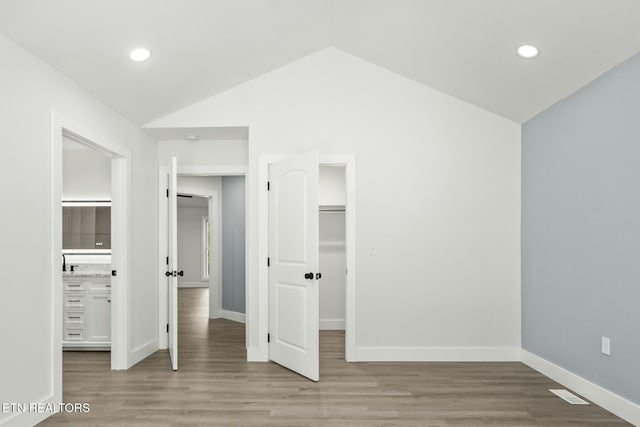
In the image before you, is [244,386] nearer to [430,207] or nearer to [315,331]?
[315,331]

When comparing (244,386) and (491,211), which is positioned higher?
(491,211)

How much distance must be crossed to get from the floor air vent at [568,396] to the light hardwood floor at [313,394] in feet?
0.23

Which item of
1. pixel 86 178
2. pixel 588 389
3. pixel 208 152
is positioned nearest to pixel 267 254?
pixel 208 152

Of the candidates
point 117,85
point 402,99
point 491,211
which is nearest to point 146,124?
point 117,85

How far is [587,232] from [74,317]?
5091 millimetres

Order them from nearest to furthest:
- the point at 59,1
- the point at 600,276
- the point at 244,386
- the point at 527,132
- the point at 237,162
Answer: the point at 59,1 → the point at 600,276 → the point at 244,386 → the point at 527,132 → the point at 237,162

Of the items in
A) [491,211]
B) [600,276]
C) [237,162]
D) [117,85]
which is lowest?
[600,276]

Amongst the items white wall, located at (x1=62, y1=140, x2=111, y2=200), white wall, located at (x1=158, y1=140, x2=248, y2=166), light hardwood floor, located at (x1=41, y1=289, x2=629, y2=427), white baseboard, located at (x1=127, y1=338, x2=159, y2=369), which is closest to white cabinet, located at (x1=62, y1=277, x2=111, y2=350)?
light hardwood floor, located at (x1=41, y1=289, x2=629, y2=427)

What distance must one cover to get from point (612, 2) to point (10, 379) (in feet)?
14.0

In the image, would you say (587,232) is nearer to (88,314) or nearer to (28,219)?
(28,219)

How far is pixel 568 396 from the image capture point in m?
3.77

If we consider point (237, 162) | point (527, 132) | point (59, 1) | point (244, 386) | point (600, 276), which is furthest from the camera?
point (237, 162)

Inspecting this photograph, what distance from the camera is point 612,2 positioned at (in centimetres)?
289

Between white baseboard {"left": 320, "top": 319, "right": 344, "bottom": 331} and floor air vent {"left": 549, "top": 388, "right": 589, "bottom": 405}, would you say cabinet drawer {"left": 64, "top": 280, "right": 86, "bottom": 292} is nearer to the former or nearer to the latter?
white baseboard {"left": 320, "top": 319, "right": 344, "bottom": 331}
